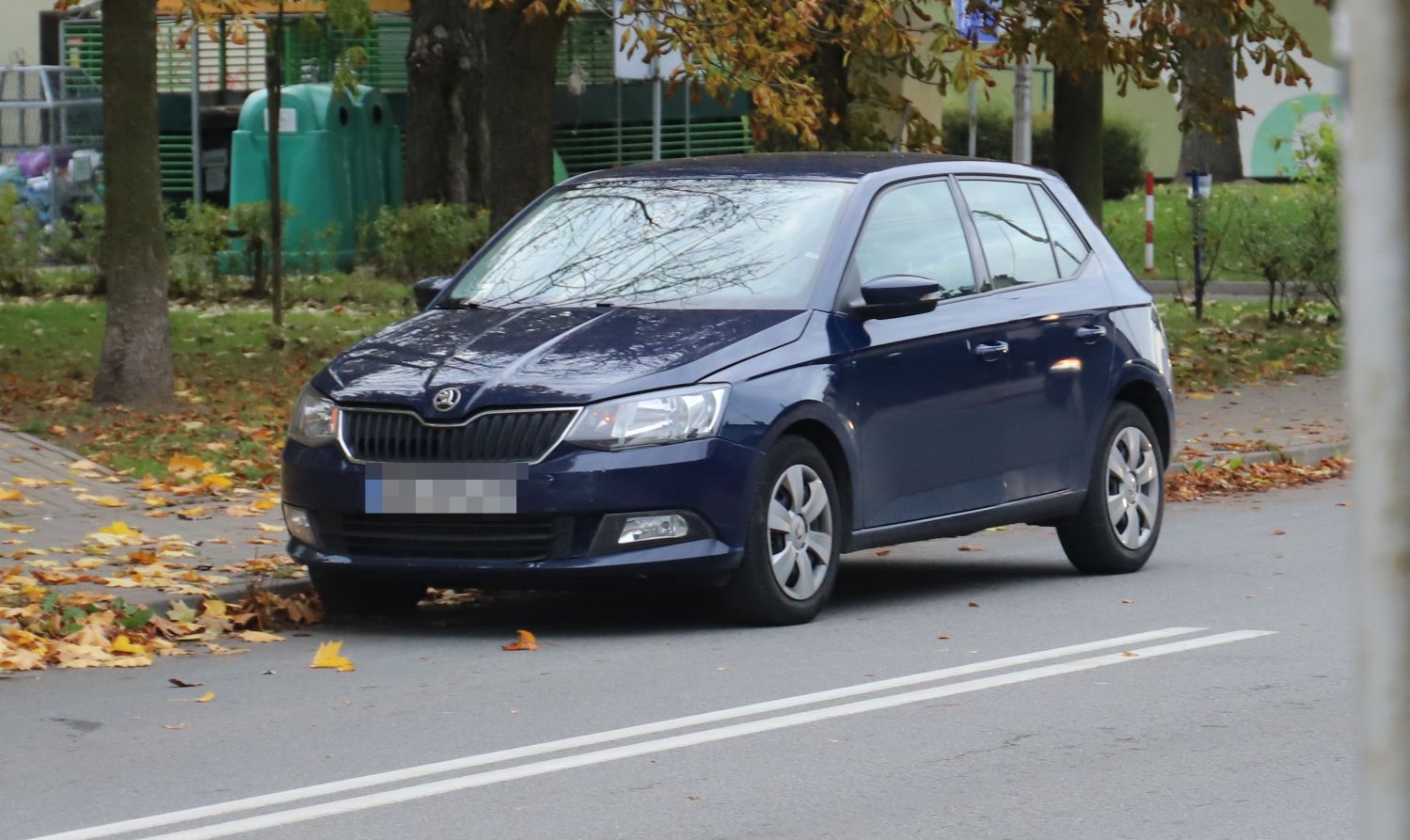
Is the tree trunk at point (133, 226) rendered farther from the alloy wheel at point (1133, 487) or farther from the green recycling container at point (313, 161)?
the green recycling container at point (313, 161)

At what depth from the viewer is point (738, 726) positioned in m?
6.29

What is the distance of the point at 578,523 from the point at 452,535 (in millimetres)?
454

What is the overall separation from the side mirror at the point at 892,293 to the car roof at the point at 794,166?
0.66 metres

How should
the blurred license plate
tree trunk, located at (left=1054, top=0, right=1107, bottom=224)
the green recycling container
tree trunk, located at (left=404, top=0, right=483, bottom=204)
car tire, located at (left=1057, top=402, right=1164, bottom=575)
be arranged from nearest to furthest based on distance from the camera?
the blurred license plate, car tire, located at (left=1057, top=402, right=1164, bottom=575), tree trunk, located at (left=1054, top=0, right=1107, bottom=224), tree trunk, located at (left=404, top=0, right=483, bottom=204), the green recycling container

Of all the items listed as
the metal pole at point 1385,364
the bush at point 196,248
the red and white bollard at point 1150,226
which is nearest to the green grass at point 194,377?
the bush at point 196,248

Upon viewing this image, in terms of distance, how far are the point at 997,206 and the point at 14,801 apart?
5299 mm

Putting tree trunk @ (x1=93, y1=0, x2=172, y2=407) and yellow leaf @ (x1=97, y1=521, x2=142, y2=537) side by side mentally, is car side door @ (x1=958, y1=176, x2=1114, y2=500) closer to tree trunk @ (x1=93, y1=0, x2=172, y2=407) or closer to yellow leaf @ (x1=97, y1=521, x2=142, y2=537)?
yellow leaf @ (x1=97, y1=521, x2=142, y2=537)

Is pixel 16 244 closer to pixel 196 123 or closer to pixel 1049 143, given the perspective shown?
pixel 196 123

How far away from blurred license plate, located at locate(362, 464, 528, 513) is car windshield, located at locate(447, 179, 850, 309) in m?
1.09

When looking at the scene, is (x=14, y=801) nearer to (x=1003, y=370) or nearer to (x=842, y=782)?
(x=842, y=782)

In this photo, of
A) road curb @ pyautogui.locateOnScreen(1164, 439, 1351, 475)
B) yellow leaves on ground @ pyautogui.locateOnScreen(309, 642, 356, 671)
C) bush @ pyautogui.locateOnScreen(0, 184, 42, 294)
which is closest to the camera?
yellow leaves on ground @ pyautogui.locateOnScreen(309, 642, 356, 671)

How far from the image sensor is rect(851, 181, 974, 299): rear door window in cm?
867

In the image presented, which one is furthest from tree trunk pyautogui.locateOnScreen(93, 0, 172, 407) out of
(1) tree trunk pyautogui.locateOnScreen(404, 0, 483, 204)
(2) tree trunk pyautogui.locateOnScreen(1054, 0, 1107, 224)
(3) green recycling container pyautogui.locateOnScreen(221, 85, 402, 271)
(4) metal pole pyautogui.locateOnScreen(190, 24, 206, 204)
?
(4) metal pole pyautogui.locateOnScreen(190, 24, 206, 204)

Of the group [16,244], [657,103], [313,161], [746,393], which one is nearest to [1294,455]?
[746,393]
